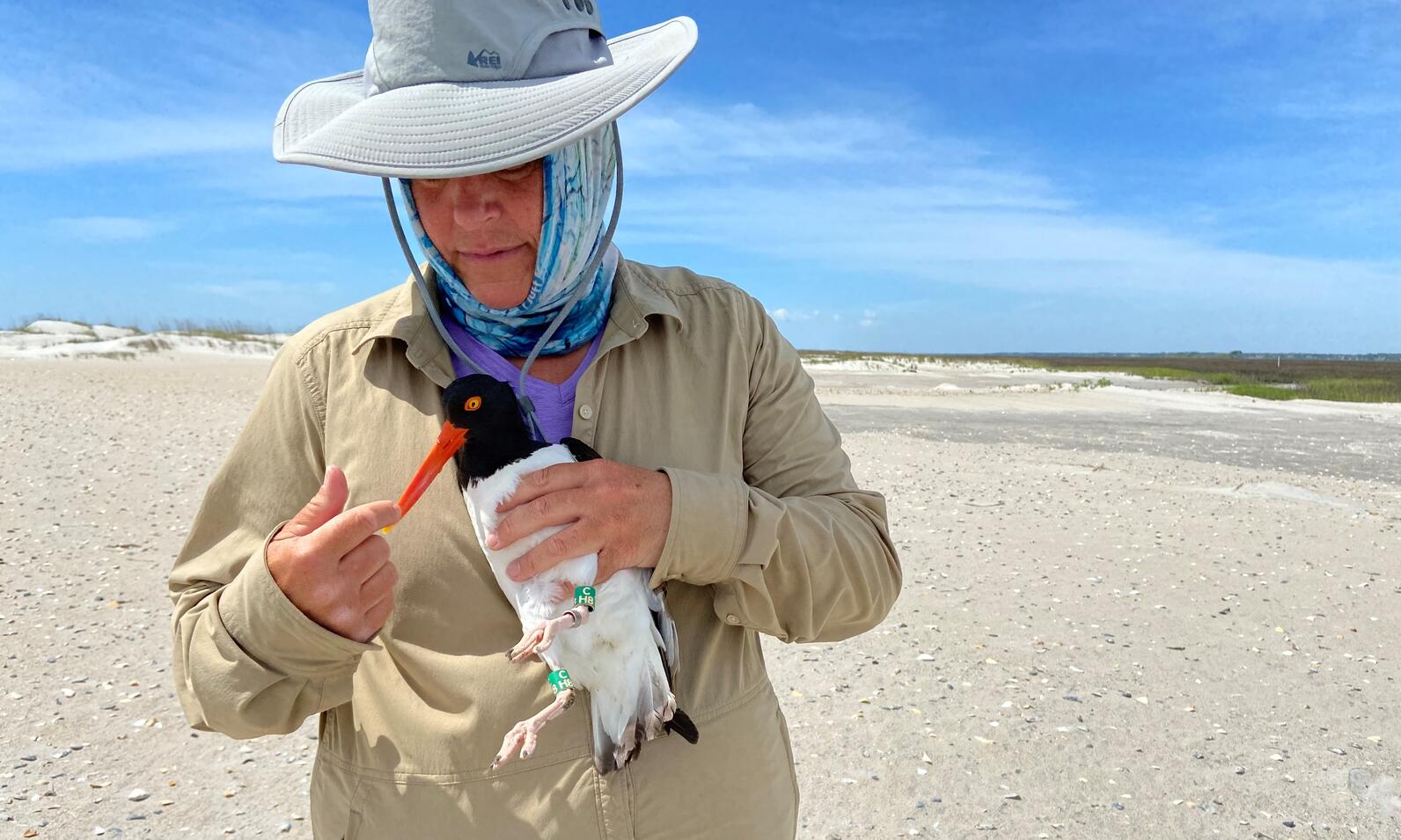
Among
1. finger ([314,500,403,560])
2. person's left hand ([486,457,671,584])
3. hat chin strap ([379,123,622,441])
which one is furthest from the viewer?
hat chin strap ([379,123,622,441])

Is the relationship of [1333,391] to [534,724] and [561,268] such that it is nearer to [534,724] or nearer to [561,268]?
[561,268]

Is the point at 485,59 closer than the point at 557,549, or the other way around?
the point at 557,549

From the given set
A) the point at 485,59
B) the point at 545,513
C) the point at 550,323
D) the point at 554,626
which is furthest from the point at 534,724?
the point at 485,59

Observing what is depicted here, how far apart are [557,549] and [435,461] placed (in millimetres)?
338

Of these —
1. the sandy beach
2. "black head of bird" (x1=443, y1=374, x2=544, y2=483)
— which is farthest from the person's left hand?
the sandy beach

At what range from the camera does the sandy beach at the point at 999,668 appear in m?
4.51

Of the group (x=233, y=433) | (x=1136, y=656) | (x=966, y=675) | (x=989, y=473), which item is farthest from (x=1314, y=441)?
(x=233, y=433)

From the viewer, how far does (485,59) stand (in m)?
1.82

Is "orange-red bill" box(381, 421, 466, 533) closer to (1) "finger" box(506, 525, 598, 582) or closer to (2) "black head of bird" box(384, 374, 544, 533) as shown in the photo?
(2) "black head of bird" box(384, 374, 544, 533)

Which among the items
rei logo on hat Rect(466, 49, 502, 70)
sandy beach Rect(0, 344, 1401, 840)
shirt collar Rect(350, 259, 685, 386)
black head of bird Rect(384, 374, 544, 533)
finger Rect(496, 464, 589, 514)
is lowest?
sandy beach Rect(0, 344, 1401, 840)

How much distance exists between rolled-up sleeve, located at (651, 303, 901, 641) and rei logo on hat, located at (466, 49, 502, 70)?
797 millimetres

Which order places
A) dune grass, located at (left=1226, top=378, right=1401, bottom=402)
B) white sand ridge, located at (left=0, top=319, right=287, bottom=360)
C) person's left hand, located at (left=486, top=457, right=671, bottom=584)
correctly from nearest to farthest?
person's left hand, located at (left=486, top=457, right=671, bottom=584) < white sand ridge, located at (left=0, top=319, right=287, bottom=360) < dune grass, located at (left=1226, top=378, right=1401, bottom=402)

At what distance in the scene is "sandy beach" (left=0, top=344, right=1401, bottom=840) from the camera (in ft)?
14.8

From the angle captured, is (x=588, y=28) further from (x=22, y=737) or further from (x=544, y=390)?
(x=22, y=737)
